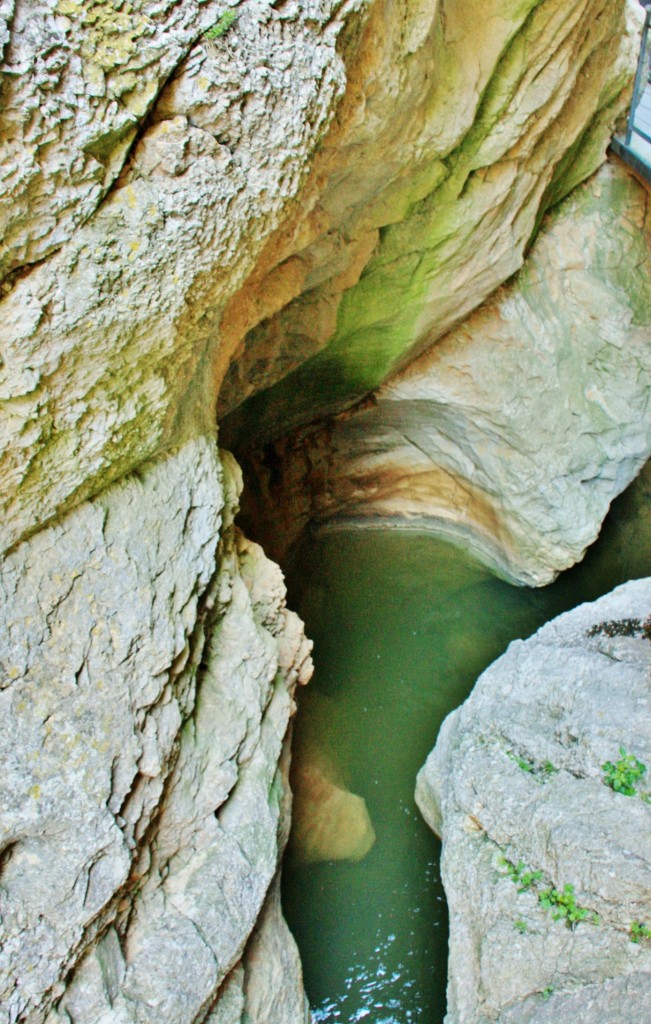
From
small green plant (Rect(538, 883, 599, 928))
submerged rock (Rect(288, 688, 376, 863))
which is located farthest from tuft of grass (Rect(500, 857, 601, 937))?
submerged rock (Rect(288, 688, 376, 863))

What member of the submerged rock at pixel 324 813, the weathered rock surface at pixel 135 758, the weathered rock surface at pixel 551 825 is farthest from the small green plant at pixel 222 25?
the submerged rock at pixel 324 813

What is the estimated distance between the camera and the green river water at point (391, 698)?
3.83 m

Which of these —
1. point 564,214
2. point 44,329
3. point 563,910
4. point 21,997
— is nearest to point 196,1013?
point 21,997

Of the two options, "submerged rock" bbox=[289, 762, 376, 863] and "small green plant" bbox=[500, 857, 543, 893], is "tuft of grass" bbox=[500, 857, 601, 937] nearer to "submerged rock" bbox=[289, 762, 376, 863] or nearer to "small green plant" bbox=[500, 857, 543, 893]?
"small green plant" bbox=[500, 857, 543, 893]

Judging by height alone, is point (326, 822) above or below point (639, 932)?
above

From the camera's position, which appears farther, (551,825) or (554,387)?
(554,387)

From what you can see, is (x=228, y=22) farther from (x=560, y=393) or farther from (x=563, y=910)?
(x=560, y=393)

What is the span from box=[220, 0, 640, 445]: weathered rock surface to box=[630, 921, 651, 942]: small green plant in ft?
10.5

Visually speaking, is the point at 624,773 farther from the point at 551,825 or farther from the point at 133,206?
the point at 133,206

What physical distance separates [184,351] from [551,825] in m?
2.69

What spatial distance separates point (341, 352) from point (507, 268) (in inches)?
53.1

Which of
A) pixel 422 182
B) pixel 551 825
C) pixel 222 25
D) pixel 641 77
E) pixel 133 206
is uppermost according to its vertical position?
pixel 641 77

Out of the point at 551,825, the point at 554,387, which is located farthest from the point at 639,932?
the point at 554,387

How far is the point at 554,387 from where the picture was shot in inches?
220
